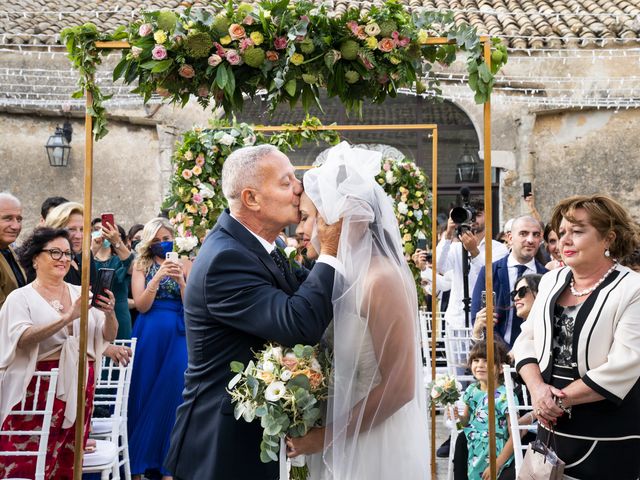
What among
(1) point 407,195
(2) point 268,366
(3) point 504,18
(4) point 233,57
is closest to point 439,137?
(3) point 504,18

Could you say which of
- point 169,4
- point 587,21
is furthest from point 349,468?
point 169,4

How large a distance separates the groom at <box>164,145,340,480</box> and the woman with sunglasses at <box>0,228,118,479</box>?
1.59m

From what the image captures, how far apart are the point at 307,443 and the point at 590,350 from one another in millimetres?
1266

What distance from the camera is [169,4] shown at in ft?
51.9

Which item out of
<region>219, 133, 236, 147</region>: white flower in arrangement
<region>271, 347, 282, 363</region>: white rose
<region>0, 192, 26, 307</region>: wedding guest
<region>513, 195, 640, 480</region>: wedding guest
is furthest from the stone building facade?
<region>271, 347, 282, 363</region>: white rose

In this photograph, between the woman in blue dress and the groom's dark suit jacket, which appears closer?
the groom's dark suit jacket

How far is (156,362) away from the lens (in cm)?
600

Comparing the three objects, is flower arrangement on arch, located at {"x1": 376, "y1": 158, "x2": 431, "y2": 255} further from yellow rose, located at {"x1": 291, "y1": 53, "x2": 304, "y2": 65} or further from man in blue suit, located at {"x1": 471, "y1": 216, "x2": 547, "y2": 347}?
yellow rose, located at {"x1": 291, "y1": 53, "x2": 304, "y2": 65}

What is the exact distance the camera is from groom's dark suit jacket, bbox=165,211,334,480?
2.73m

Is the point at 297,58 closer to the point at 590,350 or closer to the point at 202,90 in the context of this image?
the point at 202,90

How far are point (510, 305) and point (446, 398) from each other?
1.41 meters

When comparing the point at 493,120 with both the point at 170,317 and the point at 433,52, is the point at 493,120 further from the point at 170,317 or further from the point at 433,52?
the point at 433,52

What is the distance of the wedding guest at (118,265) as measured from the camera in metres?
5.86

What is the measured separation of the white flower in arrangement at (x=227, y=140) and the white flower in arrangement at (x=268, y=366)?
442 cm
